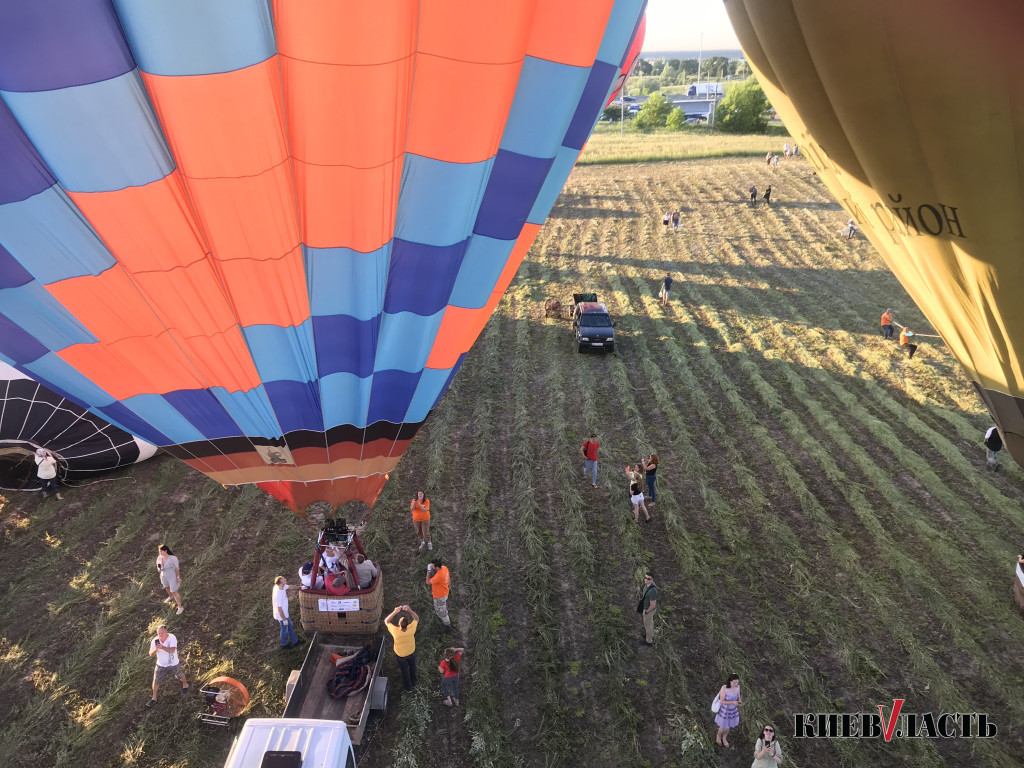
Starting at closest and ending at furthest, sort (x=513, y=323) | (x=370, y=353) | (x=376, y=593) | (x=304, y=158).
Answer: (x=304, y=158), (x=370, y=353), (x=376, y=593), (x=513, y=323)

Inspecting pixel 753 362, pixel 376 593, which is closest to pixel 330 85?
pixel 376 593

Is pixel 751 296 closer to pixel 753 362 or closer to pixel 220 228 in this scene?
pixel 753 362

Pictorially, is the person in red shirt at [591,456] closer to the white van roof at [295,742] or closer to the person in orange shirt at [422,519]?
the person in orange shirt at [422,519]

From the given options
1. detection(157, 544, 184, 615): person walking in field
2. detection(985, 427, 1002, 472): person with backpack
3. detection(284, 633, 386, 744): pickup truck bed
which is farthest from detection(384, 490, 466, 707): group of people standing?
detection(985, 427, 1002, 472): person with backpack

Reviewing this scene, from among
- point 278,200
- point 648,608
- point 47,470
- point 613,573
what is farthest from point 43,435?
point 648,608

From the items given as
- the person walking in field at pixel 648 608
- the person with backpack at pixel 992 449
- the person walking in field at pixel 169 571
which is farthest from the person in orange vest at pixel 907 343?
the person walking in field at pixel 169 571

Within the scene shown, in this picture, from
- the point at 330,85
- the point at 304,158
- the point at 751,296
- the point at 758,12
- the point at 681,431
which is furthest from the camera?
the point at 751,296

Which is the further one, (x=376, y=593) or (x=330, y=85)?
(x=376, y=593)

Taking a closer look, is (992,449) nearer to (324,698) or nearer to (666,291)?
(666,291)
